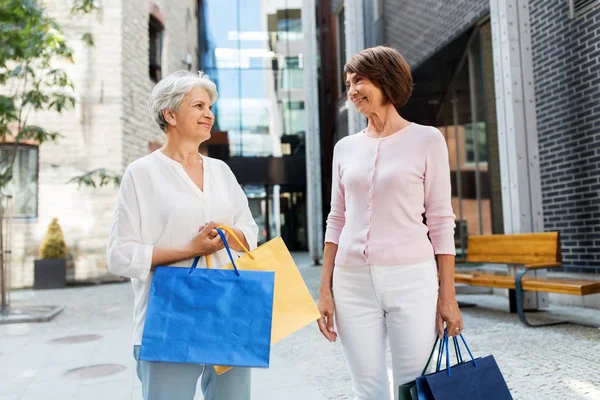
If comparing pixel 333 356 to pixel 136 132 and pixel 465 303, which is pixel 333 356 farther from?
pixel 136 132

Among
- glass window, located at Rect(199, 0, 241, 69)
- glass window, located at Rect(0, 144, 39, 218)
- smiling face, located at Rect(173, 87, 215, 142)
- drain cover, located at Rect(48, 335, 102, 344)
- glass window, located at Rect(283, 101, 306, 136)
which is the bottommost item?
drain cover, located at Rect(48, 335, 102, 344)

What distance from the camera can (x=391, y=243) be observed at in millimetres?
2021

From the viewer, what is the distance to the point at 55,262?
487 inches

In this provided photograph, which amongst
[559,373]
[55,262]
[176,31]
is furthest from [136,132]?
[559,373]

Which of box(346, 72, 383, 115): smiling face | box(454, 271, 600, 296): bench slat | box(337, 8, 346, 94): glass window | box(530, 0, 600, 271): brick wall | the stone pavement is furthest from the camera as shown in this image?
box(337, 8, 346, 94): glass window

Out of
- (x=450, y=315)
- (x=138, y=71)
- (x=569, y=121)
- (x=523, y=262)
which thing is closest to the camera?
(x=450, y=315)

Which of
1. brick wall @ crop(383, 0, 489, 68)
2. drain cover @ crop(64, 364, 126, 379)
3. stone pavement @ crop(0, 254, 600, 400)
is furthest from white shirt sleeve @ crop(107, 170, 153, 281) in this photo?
brick wall @ crop(383, 0, 489, 68)

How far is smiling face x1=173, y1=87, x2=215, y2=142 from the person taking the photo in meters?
2.01

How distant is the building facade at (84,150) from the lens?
1290 centimetres

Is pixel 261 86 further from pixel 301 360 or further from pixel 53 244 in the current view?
pixel 301 360

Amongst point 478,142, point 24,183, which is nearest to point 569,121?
point 478,142

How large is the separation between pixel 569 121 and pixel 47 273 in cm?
1112

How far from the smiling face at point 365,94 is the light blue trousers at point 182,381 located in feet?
3.76

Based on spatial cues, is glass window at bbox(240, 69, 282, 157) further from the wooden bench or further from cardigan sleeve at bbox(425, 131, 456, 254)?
cardigan sleeve at bbox(425, 131, 456, 254)
